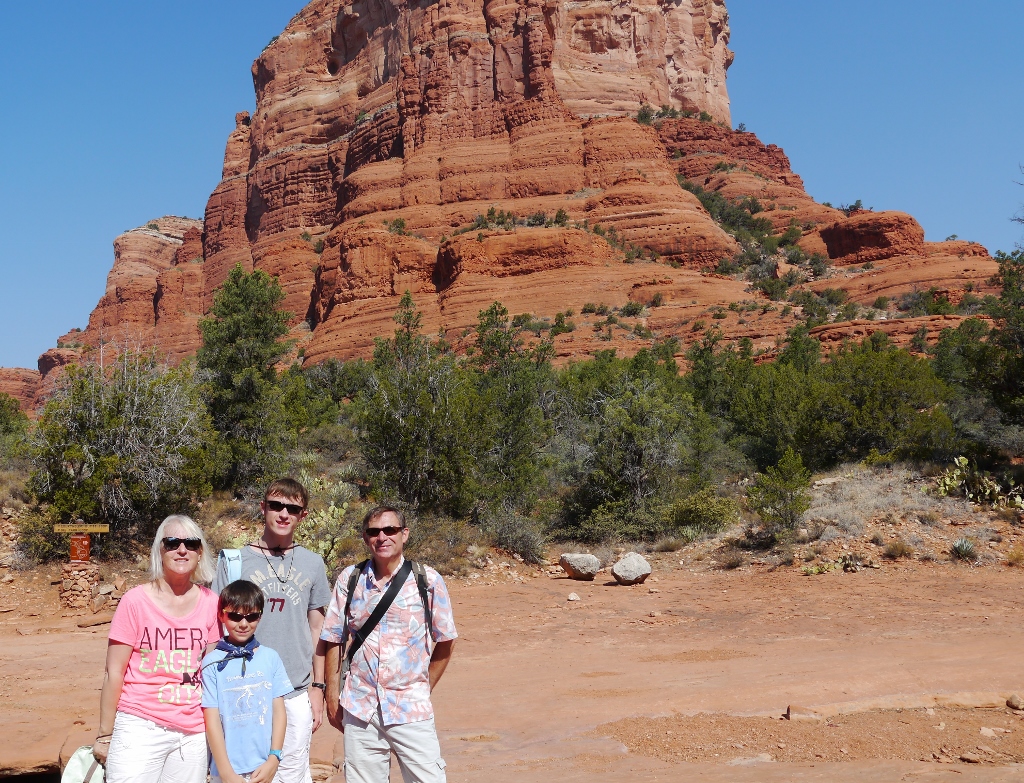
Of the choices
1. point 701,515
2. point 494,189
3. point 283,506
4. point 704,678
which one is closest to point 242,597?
point 283,506

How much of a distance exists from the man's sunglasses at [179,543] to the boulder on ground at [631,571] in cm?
1075

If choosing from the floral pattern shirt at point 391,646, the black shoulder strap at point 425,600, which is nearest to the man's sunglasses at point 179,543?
the floral pattern shirt at point 391,646

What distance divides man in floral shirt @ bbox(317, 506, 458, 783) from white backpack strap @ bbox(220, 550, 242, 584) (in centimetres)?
47

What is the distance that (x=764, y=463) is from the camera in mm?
23016

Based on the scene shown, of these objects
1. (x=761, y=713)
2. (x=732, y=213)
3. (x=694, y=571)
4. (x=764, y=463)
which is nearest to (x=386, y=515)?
(x=761, y=713)

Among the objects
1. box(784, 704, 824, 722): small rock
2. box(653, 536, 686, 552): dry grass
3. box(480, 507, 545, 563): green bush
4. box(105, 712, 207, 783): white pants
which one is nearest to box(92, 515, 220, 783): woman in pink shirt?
box(105, 712, 207, 783): white pants

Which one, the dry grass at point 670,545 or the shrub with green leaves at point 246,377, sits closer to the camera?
the dry grass at point 670,545

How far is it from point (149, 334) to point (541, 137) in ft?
138

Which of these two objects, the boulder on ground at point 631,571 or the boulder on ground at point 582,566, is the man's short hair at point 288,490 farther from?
the boulder on ground at point 582,566

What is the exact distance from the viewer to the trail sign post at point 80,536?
1230 cm

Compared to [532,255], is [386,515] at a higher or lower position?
lower

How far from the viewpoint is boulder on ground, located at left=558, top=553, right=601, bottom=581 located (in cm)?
1432

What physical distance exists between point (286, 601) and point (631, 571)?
1035 centimetres

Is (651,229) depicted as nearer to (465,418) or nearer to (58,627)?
(465,418)
